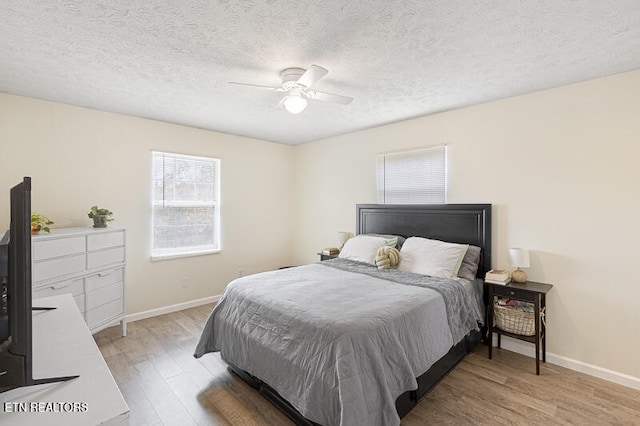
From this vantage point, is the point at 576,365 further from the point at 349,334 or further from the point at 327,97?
the point at 327,97

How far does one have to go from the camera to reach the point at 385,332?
1855 mm

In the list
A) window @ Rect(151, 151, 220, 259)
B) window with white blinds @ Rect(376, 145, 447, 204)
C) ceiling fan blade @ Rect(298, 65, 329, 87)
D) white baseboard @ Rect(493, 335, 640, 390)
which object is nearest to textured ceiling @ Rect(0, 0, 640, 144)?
ceiling fan blade @ Rect(298, 65, 329, 87)

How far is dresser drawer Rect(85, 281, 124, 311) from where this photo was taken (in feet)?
9.53

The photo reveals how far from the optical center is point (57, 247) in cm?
264

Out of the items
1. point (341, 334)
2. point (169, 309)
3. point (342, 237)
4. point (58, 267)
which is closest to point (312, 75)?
A: point (341, 334)

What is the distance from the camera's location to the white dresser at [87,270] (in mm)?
2555

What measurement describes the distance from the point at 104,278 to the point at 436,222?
3.65 m

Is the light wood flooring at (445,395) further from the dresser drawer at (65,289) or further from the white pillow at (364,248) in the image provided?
the white pillow at (364,248)

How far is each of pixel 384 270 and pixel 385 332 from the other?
132 cm

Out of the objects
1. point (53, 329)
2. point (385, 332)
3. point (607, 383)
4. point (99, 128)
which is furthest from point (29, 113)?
point (607, 383)

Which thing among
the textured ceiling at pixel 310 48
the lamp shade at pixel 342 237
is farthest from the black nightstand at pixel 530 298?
the lamp shade at pixel 342 237

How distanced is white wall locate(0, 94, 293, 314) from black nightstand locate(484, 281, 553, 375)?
11.1 feet

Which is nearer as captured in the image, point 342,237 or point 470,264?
point 470,264

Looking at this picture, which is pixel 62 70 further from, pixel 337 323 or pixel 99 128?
pixel 337 323
